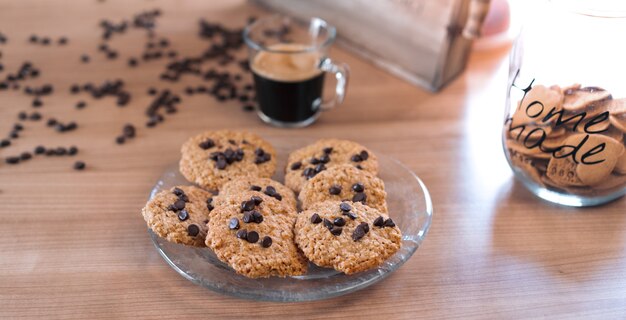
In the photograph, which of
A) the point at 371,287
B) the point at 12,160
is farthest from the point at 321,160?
the point at 12,160

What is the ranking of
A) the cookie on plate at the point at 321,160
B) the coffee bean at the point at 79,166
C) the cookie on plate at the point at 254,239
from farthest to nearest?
the coffee bean at the point at 79,166 → the cookie on plate at the point at 321,160 → the cookie on plate at the point at 254,239

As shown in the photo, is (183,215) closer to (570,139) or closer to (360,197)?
(360,197)

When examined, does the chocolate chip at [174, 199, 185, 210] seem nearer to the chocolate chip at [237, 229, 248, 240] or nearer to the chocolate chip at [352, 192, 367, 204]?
the chocolate chip at [237, 229, 248, 240]

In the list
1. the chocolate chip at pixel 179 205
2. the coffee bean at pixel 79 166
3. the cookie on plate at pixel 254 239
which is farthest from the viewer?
the coffee bean at pixel 79 166

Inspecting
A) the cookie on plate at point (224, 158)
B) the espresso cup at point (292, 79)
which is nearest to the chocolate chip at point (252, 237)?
the cookie on plate at point (224, 158)

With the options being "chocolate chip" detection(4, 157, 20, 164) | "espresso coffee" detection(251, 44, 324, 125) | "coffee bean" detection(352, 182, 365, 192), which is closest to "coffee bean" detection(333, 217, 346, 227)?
"coffee bean" detection(352, 182, 365, 192)

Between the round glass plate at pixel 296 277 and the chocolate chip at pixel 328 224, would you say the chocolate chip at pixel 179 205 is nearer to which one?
the round glass plate at pixel 296 277
